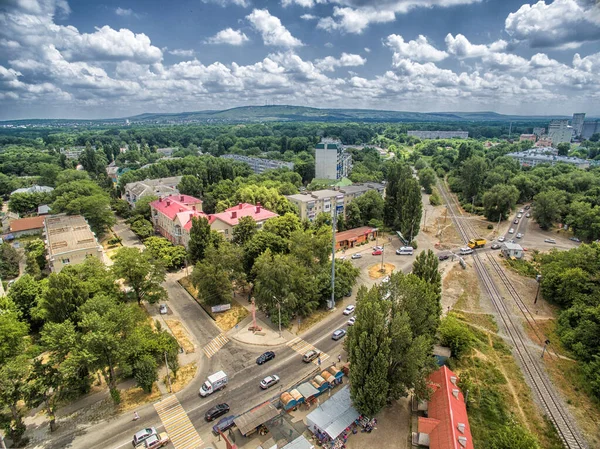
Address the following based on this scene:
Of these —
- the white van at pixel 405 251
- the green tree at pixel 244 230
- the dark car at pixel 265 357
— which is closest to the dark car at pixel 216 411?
the dark car at pixel 265 357

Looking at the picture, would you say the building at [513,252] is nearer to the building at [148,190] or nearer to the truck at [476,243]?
the truck at [476,243]

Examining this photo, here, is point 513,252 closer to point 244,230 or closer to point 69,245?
point 244,230

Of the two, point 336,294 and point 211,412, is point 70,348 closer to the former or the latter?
point 211,412

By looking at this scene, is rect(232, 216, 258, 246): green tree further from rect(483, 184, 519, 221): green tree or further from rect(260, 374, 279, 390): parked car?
rect(483, 184, 519, 221): green tree

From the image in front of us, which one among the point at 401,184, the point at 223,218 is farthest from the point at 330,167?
the point at 223,218

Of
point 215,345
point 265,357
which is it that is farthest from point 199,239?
point 265,357
